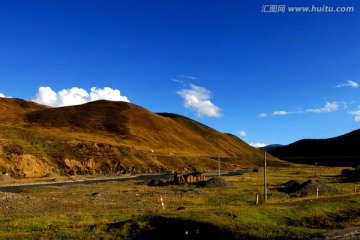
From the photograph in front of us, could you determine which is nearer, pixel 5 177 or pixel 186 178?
pixel 186 178

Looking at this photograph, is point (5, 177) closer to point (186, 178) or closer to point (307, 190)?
point (186, 178)

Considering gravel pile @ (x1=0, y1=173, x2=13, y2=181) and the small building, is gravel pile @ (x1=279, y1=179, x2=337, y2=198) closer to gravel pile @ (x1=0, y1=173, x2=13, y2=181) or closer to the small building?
the small building

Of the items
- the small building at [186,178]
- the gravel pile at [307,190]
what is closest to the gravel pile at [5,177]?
the small building at [186,178]

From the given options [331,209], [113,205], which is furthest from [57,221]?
[331,209]

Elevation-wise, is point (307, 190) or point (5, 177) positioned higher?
point (307, 190)

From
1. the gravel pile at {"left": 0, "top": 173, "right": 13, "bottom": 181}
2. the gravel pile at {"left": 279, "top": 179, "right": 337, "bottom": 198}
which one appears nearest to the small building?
the gravel pile at {"left": 279, "top": 179, "right": 337, "bottom": 198}

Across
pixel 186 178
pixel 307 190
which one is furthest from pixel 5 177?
pixel 307 190

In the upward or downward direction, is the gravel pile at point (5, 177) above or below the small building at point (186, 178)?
below

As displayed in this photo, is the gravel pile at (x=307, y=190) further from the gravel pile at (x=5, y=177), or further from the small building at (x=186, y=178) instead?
the gravel pile at (x=5, y=177)

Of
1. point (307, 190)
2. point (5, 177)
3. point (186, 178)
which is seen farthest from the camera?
point (5, 177)

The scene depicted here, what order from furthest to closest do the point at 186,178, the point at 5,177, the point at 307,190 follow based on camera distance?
the point at 5,177 < the point at 186,178 < the point at 307,190

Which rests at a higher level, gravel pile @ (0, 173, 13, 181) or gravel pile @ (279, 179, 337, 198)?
gravel pile @ (279, 179, 337, 198)

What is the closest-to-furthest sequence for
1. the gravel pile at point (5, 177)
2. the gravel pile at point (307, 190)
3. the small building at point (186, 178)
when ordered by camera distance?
1. the gravel pile at point (307, 190)
2. the small building at point (186, 178)
3. the gravel pile at point (5, 177)

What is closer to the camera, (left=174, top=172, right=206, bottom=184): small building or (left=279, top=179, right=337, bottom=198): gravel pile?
(left=279, top=179, right=337, bottom=198): gravel pile
